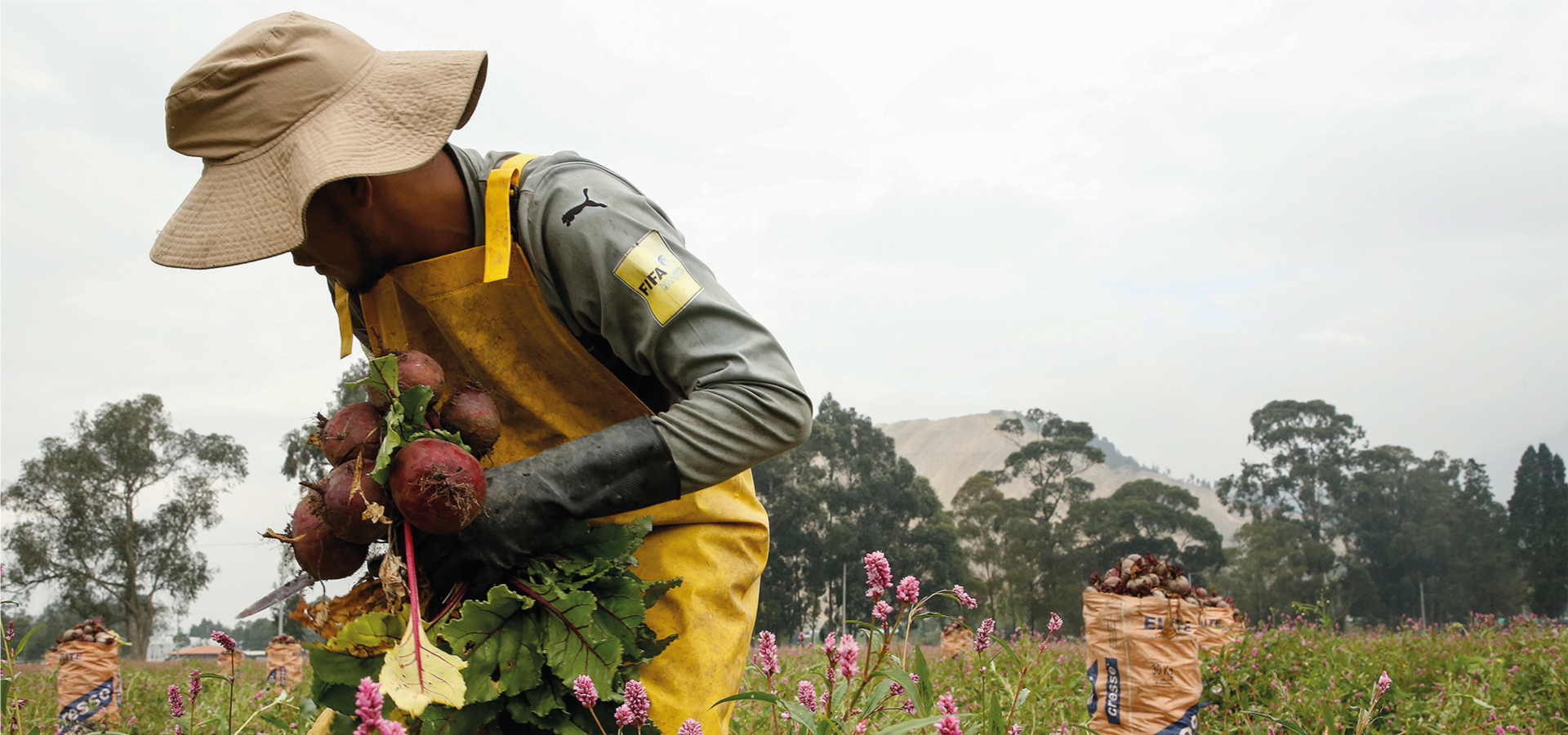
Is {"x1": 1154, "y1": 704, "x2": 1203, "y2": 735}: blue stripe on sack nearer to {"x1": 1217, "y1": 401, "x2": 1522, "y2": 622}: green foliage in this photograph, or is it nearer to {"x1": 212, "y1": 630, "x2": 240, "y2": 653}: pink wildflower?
{"x1": 212, "y1": 630, "x2": 240, "y2": 653}: pink wildflower

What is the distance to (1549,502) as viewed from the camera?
4647cm

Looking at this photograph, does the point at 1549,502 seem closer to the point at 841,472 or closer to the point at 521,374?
the point at 841,472

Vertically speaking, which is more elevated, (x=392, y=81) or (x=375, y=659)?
(x=392, y=81)

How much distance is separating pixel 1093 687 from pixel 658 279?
3.82 metres

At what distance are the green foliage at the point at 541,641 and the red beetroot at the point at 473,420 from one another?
0.19 metres

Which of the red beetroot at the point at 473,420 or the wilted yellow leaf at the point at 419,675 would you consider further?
the red beetroot at the point at 473,420

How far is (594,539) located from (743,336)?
1.34 feet

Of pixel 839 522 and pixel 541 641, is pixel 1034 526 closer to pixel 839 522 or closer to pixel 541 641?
pixel 839 522

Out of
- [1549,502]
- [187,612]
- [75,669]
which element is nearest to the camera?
[75,669]

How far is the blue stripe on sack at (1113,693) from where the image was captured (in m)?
4.26

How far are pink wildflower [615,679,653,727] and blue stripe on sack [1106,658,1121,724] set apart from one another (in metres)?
3.58

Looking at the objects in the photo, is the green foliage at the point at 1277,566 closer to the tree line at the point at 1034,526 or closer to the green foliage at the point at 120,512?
the tree line at the point at 1034,526

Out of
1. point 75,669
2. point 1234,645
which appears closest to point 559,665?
point 1234,645

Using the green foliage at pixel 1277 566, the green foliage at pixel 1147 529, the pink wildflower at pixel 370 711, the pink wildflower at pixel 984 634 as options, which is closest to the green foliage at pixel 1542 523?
the green foliage at pixel 1277 566
